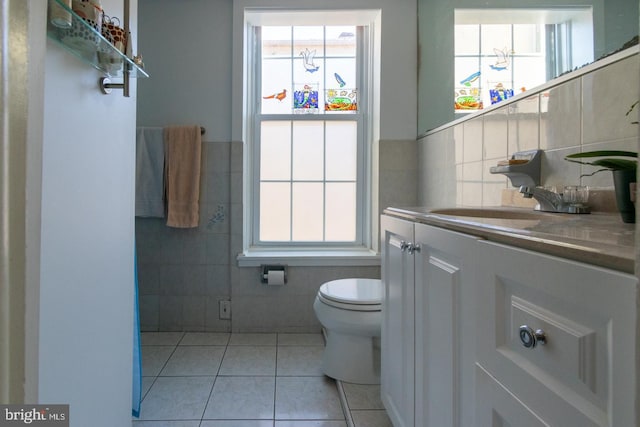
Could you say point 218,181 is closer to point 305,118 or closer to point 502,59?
point 305,118

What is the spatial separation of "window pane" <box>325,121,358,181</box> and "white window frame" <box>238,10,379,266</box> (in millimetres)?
47

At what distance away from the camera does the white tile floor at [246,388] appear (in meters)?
1.39

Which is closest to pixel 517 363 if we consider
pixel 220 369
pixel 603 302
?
pixel 603 302

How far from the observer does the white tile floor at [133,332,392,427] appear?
1386mm

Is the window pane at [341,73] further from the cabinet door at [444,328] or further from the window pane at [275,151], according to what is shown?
the cabinet door at [444,328]

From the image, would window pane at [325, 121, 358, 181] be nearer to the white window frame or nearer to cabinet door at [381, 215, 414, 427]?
the white window frame

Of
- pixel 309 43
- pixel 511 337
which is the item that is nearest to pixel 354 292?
pixel 511 337

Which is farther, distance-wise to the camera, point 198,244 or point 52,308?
point 198,244

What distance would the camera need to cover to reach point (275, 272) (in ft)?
7.15

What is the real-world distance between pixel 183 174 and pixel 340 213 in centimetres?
115

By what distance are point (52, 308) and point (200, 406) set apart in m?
0.97

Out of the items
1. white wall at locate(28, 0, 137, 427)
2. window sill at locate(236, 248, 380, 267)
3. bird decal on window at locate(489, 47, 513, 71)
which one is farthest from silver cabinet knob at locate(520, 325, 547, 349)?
window sill at locate(236, 248, 380, 267)

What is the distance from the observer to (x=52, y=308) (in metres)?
0.75

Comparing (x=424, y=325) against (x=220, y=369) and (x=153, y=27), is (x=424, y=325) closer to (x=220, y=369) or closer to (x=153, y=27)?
(x=220, y=369)
